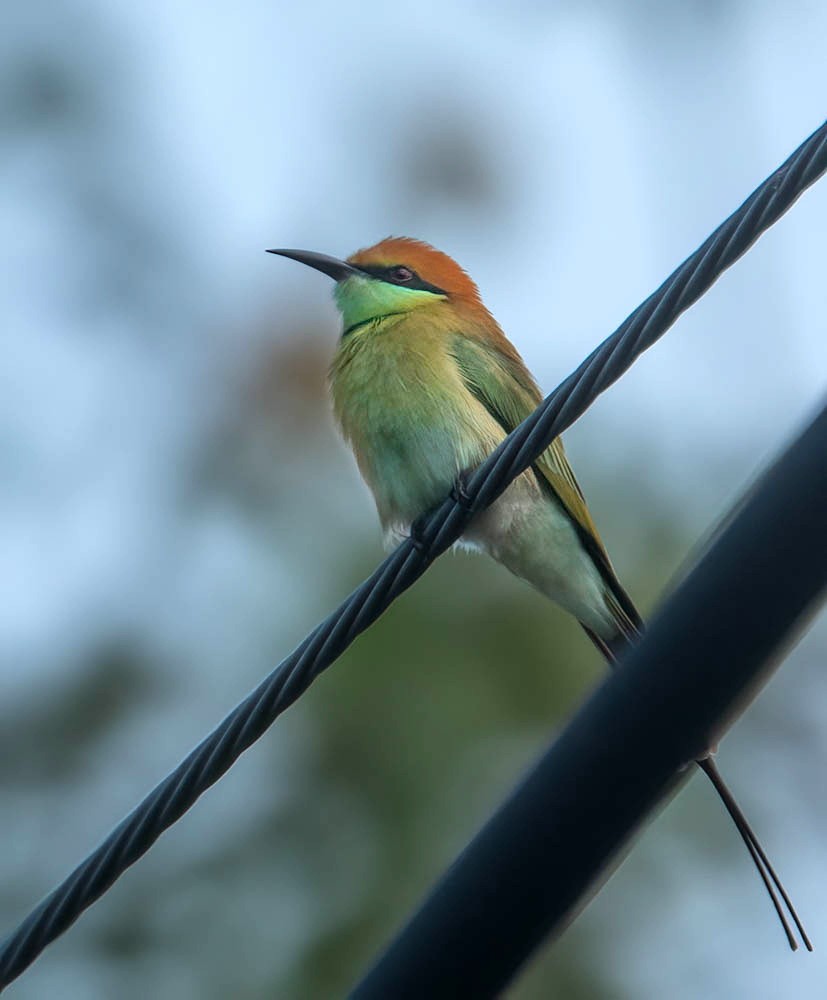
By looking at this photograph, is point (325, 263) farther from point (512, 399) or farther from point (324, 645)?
point (324, 645)

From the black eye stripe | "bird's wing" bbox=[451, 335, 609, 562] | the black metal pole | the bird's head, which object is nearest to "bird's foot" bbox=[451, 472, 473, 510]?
"bird's wing" bbox=[451, 335, 609, 562]

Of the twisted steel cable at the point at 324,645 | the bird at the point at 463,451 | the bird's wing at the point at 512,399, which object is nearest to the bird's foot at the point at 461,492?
the bird at the point at 463,451

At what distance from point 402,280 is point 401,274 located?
0.9 inches

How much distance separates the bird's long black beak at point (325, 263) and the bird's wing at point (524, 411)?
1.64 ft

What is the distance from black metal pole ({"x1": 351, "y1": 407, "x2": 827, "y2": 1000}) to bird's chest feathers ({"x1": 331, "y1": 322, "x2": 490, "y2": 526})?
1.73 meters

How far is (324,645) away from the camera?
2152 mm

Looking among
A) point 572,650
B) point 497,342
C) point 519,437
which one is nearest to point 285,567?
point 572,650

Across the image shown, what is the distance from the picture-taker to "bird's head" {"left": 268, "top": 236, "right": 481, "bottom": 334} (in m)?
3.63

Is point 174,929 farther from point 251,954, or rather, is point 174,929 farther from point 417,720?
point 417,720

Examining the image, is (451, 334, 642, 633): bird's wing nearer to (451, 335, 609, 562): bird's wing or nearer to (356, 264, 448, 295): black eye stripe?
(451, 335, 609, 562): bird's wing

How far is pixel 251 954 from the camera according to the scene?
4977mm

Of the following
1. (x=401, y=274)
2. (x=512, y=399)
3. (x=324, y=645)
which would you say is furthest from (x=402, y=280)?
(x=324, y=645)

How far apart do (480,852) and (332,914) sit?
3.72 metres

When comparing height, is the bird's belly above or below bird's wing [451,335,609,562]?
below
